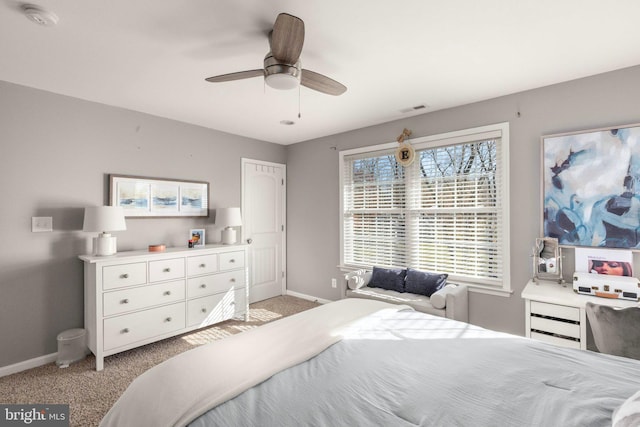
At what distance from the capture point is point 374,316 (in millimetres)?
2066

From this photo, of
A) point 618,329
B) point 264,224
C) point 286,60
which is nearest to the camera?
point 618,329

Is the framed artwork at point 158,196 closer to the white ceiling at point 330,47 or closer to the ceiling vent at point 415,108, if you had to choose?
the white ceiling at point 330,47

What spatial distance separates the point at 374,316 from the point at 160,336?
7.59 ft

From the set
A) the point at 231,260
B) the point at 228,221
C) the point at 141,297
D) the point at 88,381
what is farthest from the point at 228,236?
the point at 88,381

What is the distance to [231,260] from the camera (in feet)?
12.4

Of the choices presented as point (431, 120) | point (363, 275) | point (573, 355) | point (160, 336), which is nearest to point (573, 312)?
point (573, 355)

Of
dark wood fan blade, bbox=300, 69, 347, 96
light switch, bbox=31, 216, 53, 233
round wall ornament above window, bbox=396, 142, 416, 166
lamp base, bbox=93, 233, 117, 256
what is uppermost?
dark wood fan blade, bbox=300, 69, 347, 96

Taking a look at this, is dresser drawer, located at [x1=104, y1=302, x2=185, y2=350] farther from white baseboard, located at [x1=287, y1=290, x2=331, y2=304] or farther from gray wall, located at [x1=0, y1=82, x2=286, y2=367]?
white baseboard, located at [x1=287, y1=290, x2=331, y2=304]

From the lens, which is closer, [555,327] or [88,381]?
[555,327]

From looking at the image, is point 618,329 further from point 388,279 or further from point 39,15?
point 39,15

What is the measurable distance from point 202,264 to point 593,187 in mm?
3825

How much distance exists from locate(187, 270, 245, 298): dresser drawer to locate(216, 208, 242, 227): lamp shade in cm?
61

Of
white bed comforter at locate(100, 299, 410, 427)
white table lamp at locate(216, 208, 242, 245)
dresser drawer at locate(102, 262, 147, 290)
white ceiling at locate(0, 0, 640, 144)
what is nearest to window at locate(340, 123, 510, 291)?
white ceiling at locate(0, 0, 640, 144)

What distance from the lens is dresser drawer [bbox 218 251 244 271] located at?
145 inches
